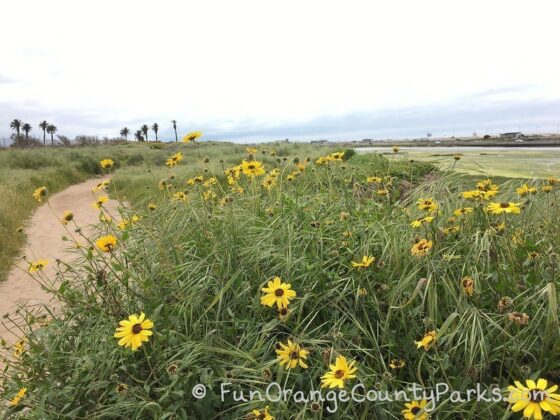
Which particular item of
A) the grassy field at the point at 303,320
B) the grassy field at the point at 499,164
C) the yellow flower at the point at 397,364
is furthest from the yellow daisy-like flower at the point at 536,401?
the grassy field at the point at 499,164

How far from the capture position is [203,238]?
2.54 meters

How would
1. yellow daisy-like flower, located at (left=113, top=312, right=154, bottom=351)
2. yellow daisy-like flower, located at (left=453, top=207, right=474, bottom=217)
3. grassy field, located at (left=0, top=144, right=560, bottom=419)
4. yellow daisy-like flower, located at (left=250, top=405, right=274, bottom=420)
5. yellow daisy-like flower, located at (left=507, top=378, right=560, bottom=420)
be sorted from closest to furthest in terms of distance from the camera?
yellow daisy-like flower, located at (left=507, top=378, right=560, bottom=420) < yellow daisy-like flower, located at (left=250, top=405, right=274, bottom=420) < yellow daisy-like flower, located at (left=113, top=312, right=154, bottom=351) < grassy field, located at (left=0, top=144, right=560, bottom=419) < yellow daisy-like flower, located at (left=453, top=207, right=474, bottom=217)

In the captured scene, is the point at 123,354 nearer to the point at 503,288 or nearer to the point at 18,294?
the point at 503,288

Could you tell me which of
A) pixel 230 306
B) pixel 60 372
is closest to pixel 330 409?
pixel 230 306

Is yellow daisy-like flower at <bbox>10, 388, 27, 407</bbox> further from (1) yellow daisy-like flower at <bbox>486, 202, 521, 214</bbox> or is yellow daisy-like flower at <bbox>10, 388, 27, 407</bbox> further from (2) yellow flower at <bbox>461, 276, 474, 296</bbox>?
(1) yellow daisy-like flower at <bbox>486, 202, 521, 214</bbox>

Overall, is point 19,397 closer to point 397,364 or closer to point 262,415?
point 262,415

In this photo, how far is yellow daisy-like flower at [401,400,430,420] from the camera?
51.1 inches

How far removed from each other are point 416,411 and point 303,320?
643 mm

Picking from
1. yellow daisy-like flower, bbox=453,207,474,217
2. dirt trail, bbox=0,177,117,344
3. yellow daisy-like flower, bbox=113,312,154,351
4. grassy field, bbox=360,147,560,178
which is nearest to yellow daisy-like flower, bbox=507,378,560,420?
yellow daisy-like flower, bbox=113,312,154,351

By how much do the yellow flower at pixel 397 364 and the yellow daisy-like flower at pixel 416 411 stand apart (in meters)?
0.21

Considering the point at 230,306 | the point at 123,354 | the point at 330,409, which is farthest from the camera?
the point at 230,306

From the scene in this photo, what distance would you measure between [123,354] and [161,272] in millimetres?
488
